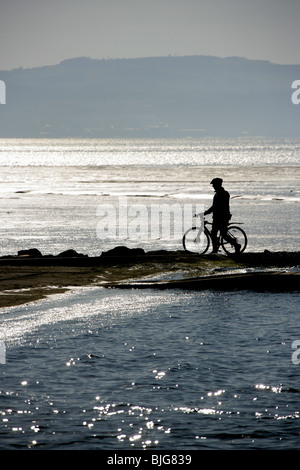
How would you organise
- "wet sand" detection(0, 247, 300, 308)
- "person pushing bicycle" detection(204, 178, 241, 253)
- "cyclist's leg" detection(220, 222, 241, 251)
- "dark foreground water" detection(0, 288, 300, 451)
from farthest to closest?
"cyclist's leg" detection(220, 222, 241, 251) → "person pushing bicycle" detection(204, 178, 241, 253) → "wet sand" detection(0, 247, 300, 308) → "dark foreground water" detection(0, 288, 300, 451)

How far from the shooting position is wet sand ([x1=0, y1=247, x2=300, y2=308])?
1474 cm

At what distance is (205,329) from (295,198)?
37415 mm

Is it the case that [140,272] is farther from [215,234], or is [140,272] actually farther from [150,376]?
[150,376]

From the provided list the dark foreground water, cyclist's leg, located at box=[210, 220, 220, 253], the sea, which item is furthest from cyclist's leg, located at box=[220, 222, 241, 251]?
the dark foreground water

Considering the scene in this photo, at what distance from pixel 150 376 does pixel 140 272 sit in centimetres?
834

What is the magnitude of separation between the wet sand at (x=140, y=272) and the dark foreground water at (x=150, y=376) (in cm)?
185

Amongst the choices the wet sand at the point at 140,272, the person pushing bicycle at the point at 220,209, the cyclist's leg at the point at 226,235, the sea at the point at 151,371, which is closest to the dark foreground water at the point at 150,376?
the sea at the point at 151,371

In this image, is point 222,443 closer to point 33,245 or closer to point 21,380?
point 21,380

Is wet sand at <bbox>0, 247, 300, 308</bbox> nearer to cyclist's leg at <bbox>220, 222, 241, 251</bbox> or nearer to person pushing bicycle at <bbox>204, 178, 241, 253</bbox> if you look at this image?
cyclist's leg at <bbox>220, 222, 241, 251</bbox>

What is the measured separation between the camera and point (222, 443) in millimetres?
6695

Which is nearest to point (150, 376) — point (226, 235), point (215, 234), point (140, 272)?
point (140, 272)

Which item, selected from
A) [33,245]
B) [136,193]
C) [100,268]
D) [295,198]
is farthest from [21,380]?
[136,193]

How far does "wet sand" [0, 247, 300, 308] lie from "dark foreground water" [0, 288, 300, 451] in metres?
1.85

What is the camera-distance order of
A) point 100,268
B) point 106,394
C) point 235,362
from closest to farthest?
1. point 106,394
2. point 235,362
3. point 100,268
